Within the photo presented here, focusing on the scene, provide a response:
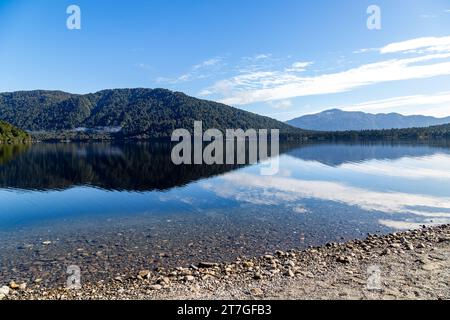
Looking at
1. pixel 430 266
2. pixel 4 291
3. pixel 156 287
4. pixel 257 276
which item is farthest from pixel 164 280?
pixel 430 266

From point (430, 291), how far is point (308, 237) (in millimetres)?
11243

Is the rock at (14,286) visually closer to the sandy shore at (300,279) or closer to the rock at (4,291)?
the sandy shore at (300,279)

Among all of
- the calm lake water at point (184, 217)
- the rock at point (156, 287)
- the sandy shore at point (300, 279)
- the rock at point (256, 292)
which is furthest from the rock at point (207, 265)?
the rock at point (256, 292)

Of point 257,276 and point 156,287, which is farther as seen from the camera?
point 257,276

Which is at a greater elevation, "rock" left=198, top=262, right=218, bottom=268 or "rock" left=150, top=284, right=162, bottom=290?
"rock" left=150, top=284, right=162, bottom=290

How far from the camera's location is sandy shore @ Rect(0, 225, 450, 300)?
14.1m

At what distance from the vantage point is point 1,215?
33.3 metres

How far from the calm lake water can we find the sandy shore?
7.94 ft

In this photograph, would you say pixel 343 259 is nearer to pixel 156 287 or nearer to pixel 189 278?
pixel 189 278

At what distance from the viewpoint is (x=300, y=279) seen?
1584 cm

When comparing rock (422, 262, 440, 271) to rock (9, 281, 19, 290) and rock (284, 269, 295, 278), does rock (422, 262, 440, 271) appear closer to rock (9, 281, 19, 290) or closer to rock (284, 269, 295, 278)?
rock (284, 269, 295, 278)

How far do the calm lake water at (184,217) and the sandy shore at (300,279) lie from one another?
2.42 m

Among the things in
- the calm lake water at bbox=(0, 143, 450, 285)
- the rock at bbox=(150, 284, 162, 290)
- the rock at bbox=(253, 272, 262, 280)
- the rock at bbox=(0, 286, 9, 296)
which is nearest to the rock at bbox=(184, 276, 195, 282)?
the rock at bbox=(150, 284, 162, 290)

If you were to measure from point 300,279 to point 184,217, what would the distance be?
57.7ft
